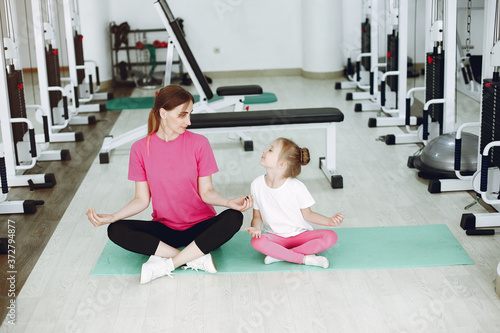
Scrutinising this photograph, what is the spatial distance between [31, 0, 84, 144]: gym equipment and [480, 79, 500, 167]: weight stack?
8.74 ft

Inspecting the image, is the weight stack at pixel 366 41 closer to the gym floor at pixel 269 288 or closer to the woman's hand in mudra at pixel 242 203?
the gym floor at pixel 269 288

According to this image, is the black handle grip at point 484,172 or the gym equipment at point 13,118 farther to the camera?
the gym equipment at point 13,118

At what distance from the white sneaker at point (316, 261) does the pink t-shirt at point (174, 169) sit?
1.66ft

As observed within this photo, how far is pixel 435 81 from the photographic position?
13.1 feet

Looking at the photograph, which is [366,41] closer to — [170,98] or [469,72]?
[469,72]

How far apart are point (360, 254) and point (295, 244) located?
11.0 inches

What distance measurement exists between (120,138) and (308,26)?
3211 millimetres

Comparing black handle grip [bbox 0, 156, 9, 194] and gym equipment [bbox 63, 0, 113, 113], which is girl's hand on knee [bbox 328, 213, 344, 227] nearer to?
black handle grip [bbox 0, 156, 9, 194]

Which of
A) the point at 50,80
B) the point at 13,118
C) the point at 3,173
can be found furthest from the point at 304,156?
the point at 50,80

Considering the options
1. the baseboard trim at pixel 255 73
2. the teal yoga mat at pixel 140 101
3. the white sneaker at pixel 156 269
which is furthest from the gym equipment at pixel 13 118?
the baseboard trim at pixel 255 73

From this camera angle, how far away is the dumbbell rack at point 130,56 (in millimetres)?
7121

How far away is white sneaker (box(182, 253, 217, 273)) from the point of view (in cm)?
256

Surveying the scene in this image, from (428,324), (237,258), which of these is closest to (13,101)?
(237,258)

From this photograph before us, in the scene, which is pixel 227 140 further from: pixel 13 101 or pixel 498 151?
pixel 498 151
